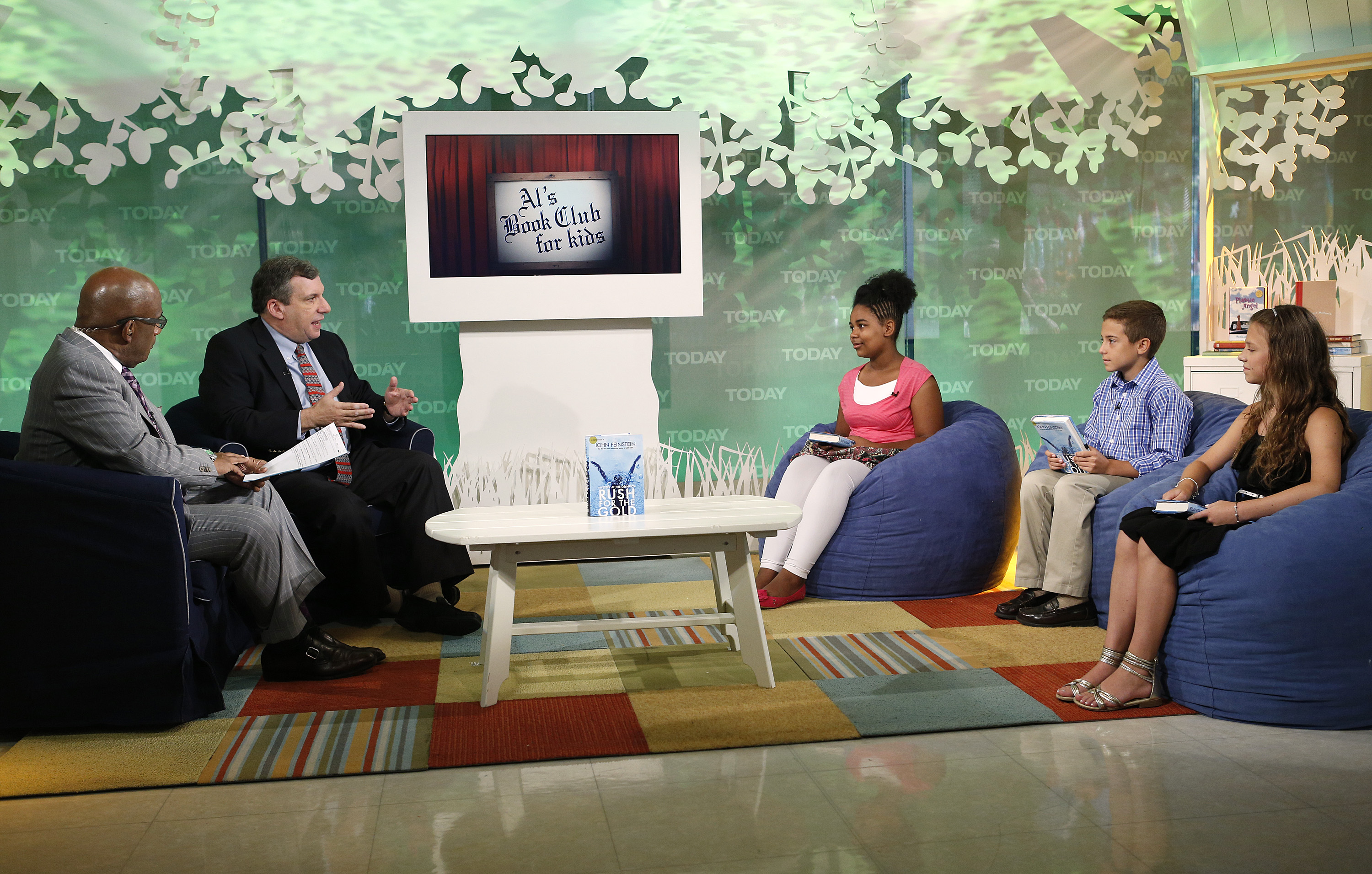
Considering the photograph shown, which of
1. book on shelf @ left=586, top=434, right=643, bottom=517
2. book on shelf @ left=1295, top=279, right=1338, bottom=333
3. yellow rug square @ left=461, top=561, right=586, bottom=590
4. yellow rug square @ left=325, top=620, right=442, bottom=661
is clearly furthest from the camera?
Answer: book on shelf @ left=1295, top=279, right=1338, bottom=333

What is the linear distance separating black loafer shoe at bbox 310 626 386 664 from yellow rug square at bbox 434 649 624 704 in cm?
19

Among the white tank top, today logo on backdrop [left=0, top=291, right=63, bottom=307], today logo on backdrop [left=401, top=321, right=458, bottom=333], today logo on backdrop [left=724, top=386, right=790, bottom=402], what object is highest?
today logo on backdrop [left=0, top=291, right=63, bottom=307]

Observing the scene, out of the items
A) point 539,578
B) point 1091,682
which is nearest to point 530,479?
point 539,578

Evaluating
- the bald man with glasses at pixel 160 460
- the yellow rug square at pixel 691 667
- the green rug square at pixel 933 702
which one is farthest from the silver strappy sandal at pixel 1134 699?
the bald man with glasses at pixel 160 460

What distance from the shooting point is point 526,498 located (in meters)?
5.21

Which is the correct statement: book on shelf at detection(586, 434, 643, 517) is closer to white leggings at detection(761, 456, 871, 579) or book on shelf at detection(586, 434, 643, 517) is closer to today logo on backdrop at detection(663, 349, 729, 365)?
white leggings at detection(761, 456, 871, 579)

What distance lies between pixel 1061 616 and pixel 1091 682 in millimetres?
786

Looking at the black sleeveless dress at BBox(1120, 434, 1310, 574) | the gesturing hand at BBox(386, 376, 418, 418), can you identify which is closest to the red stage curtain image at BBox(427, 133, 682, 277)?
the gesturing hand at BBox(386, 376, 418, 418)

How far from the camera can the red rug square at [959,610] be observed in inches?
146

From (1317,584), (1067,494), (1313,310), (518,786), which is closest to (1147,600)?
(1317,584)

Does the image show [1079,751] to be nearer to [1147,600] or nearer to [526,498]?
[1147,600]

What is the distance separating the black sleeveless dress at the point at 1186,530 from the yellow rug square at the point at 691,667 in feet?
3.33

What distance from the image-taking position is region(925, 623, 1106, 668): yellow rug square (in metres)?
3.25

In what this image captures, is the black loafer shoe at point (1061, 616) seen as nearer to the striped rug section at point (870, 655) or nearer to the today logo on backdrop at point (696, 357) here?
the striped rug section at point (870, 655)
